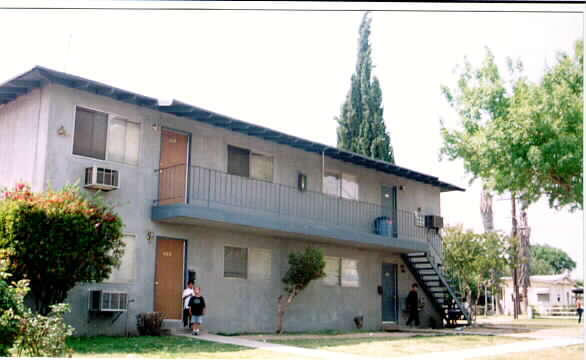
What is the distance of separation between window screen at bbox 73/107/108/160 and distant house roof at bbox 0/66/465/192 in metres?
0.49

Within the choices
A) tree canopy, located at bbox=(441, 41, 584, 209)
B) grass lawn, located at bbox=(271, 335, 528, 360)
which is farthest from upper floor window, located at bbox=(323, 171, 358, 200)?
grass lawn, located at bbox=(271, 335, 528, 360)

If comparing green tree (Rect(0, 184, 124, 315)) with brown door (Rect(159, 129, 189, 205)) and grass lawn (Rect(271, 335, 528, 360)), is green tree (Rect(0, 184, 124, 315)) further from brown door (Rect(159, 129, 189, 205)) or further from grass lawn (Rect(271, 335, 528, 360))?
grass lawn (Rect(271, 335, 528, 360))

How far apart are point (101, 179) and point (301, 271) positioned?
223 inches

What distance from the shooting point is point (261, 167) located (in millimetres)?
17984

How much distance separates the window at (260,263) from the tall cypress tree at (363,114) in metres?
12.8

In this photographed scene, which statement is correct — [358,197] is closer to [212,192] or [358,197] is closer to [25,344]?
[212,192]

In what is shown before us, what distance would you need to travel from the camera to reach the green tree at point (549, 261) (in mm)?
33094

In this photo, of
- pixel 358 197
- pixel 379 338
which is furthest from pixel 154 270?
pixel 358 197

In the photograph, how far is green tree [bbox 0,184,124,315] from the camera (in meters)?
11.8

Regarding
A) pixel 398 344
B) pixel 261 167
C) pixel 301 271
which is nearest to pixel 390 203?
pixel 261 167

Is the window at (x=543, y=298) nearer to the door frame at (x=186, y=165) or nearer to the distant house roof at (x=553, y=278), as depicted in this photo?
the distant house roof at (x=553, y=278)

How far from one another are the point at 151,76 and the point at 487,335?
33.0 ft

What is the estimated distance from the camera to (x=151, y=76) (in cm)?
1479

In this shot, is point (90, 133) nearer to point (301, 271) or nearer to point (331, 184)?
point (301, 271)
